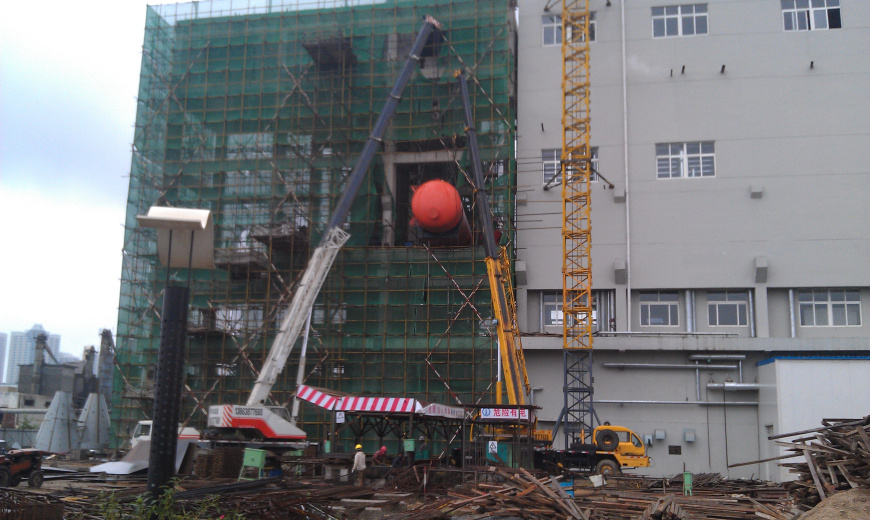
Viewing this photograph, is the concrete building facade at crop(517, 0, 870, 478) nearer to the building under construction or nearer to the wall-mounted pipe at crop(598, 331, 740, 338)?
the wall-mounted pipe at crop(598, 331, 740, 338)

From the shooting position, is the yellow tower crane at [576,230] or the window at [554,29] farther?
the window at [554,29]

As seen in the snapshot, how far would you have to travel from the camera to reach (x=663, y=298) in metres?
35.4

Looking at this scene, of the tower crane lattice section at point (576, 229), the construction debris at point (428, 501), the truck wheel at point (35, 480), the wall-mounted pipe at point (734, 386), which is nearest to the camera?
the construction debris at point (428, 501)

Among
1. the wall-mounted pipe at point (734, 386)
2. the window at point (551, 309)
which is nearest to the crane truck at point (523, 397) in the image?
the window at point (551, 309)

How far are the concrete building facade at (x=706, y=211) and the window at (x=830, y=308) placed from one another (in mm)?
60

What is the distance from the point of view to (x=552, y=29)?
38562 millimetres

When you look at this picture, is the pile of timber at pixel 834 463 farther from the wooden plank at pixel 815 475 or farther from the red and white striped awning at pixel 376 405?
the red and white striped awning at pixel 376 405

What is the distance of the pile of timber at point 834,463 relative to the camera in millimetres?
14102

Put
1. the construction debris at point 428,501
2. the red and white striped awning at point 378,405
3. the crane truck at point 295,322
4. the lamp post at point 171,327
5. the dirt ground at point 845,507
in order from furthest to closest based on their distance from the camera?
the crane truck at point 295,322, the red and white striped awning at point 378,405, the construction debris at point 428,501, the dirt ground at point 845,507, the lamp post at point 171,327

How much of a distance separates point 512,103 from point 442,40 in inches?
182

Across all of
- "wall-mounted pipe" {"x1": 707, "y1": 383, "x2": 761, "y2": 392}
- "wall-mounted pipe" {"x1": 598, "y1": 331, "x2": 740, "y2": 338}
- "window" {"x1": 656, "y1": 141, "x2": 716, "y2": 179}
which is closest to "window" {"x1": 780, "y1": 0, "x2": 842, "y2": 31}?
"window" {"x1": 656, "y1": 141, "x2": 716, "y2": 179}

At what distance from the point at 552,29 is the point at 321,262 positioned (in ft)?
55.5

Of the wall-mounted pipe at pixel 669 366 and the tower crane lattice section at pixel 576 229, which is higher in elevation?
the tower crane lattice section at pixel 576 229

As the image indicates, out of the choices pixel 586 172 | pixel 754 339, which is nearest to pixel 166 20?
pixel 586 172
